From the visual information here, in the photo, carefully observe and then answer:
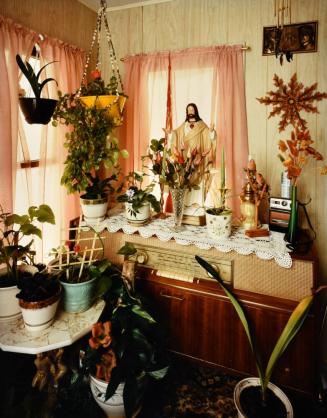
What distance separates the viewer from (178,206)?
6.46 feet

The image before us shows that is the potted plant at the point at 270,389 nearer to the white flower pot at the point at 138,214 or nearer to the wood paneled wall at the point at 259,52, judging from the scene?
the white flower pot at the point at 138,214

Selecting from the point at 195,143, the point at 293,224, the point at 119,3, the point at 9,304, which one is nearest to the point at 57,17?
the point at 119,3

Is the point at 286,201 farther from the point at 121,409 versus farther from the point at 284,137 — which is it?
the point at 121,409

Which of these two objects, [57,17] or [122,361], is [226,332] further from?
[57,17]

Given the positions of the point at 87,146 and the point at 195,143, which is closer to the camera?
the point at 87,146

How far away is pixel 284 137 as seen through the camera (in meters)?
2.37

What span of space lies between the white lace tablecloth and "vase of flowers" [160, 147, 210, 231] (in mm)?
103

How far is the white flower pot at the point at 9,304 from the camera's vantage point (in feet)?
4.67

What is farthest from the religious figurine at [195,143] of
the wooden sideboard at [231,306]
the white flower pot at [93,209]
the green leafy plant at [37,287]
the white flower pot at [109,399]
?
the white flower pot at [109,399]

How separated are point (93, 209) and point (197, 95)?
1242mm

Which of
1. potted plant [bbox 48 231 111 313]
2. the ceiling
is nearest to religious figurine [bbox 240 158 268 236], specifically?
potted plant [bbox 48 231 111 313]

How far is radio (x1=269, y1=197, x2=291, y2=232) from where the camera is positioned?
1.90 meters

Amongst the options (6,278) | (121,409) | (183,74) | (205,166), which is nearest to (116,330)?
(121,409)

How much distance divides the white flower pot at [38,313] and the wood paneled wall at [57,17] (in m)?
1.81
